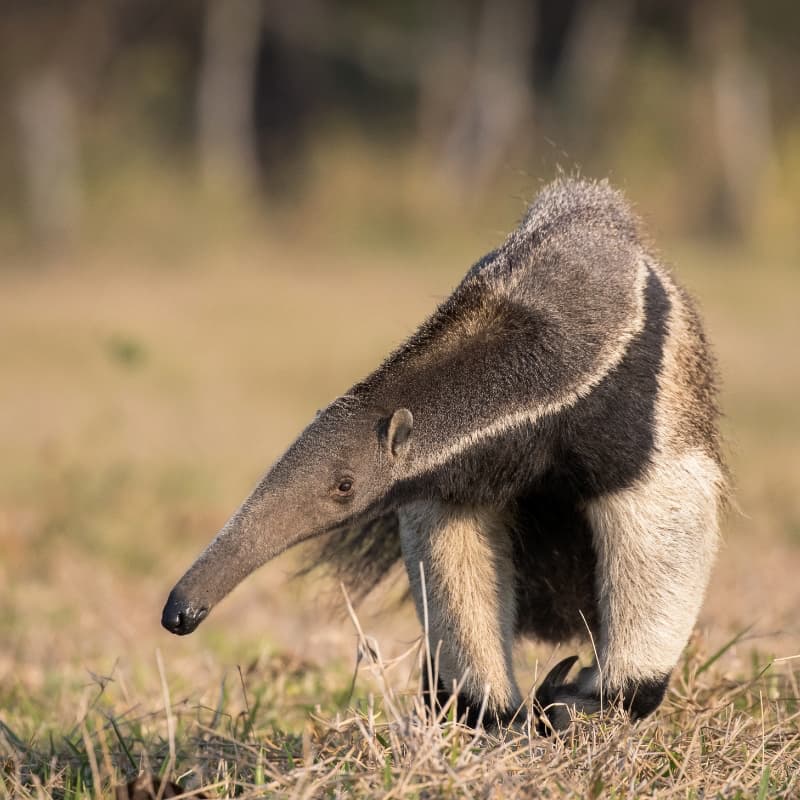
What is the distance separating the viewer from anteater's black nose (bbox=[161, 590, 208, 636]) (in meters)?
3.10

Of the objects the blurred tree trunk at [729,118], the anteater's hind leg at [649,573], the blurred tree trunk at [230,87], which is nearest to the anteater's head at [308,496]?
the anteater's hind leg at [649,573]

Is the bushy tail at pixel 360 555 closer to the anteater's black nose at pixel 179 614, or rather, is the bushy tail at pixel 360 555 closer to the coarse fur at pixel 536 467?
the coarse fur at pixel 536 467

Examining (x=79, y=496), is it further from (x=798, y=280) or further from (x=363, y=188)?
(x=363, y=188)

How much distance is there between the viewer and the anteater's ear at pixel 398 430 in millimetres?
3314

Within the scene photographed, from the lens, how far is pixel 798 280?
20953 millimetres

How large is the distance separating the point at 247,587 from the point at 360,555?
2826 mm

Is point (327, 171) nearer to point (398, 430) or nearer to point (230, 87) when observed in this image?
point (230, 87)

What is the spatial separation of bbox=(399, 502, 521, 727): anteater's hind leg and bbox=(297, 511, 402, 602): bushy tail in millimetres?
605

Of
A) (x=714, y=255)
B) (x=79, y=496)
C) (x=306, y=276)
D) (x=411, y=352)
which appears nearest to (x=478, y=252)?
(x=306, y=276)

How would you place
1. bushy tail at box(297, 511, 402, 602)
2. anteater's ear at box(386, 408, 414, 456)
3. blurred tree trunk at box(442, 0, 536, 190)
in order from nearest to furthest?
anteater's ear at box(386, 408, 414, 456)
bushy tail at box(297, 511, 402, 602)
blurred tree trunk at box(442, 0, 536, 190)

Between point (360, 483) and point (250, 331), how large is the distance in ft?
45.7

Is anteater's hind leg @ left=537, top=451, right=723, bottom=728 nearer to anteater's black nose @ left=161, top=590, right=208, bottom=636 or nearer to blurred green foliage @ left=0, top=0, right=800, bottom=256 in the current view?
anteater's black nose @ left=161, top=590, right=208, bottom=636

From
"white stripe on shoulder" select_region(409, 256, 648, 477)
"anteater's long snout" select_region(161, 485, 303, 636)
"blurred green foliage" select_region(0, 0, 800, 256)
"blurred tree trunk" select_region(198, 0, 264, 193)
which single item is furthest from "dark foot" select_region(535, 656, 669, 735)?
"blurred tree trunk" select_region(198, 0, 264, 193)

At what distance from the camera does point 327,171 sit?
2433 cm
